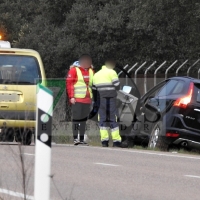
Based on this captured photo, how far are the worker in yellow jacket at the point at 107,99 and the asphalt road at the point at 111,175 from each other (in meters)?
2.41

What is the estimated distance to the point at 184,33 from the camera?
3784 centimetres

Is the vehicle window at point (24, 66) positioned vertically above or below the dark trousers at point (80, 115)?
above

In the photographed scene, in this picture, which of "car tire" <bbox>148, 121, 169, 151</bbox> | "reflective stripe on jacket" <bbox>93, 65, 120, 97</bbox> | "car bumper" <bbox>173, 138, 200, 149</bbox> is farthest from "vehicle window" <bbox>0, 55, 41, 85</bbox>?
"car bumper" <bbox>173, 138, 200, 149</bbox>

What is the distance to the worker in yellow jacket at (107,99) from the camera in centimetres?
1833

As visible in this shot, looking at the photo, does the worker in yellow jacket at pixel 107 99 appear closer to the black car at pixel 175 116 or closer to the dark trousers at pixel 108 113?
the dark trousers at pixel 108 113

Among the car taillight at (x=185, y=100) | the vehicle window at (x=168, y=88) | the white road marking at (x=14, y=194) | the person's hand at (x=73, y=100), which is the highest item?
the vehicle window at (x=168, y=88)

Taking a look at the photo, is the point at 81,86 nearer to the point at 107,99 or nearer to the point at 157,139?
the point at 107,99

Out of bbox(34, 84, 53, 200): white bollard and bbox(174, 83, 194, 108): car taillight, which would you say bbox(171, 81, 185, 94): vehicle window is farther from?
bbox(34, 84, 53, 200): white bollard

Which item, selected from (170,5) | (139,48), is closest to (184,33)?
(139,48)

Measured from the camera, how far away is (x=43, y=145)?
23.4 feet

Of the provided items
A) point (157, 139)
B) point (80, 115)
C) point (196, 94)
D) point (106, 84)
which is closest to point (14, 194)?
point (196, 94)

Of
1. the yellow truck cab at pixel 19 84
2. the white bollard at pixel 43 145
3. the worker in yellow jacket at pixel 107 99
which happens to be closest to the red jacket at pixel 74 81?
the worker in yellow jacket at pixel 107 99

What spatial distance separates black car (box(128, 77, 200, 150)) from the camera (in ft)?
55.7

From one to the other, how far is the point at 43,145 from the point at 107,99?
1130 centimetres
